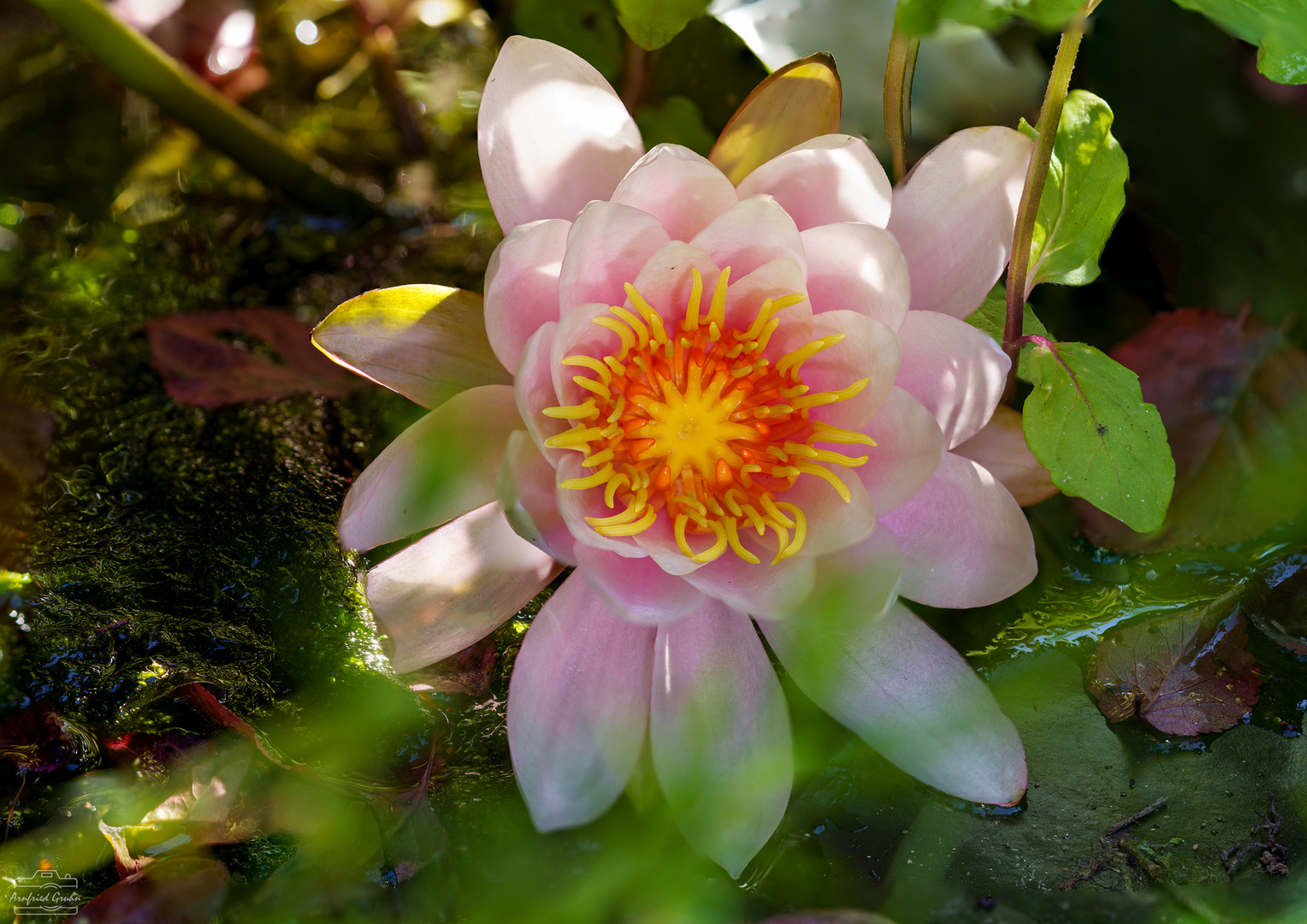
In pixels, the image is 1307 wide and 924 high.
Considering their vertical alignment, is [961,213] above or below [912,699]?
above

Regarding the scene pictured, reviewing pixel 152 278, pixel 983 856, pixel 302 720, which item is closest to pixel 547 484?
pixel 302 720

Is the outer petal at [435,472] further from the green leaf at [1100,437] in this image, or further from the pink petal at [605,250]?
the green leaf at [1100,437]

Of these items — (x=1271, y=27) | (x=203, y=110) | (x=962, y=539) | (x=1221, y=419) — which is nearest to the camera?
(x=1271, y=27)

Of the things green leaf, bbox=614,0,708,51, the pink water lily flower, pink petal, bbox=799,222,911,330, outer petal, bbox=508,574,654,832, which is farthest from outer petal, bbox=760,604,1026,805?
green leaf, bbox=614,0,708,51

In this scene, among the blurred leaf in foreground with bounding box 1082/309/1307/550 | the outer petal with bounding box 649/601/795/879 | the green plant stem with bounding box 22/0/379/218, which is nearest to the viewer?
the outer petal with bounding box 649/601/795/879

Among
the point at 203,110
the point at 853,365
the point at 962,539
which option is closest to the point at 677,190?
the point at 853,365

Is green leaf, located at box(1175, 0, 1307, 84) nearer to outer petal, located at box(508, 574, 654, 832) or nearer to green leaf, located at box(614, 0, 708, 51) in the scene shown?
green leaf, located at box(614, 0, 708, 51)

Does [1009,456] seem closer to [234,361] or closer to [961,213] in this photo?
[961,213]
